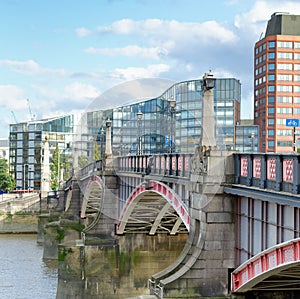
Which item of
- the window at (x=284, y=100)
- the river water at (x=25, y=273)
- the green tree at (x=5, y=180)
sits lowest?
the river water at (x=25, y=273)

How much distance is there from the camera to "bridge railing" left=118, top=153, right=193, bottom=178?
2677 cm

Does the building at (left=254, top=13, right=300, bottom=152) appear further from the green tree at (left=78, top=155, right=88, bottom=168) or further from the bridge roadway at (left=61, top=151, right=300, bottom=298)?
the bridge roadway at (left=61, top=151, right=300, bottom=298)

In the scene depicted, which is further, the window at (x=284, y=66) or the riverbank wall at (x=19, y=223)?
the window at (x=284, y=66)

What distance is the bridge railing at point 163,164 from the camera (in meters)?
26.8

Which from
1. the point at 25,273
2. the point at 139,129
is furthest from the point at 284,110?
the point at 139,129

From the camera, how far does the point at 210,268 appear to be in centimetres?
2175

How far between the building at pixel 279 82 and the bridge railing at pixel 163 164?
195 ft

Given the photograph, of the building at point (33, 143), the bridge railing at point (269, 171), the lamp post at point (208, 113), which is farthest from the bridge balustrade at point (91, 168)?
the building at point (33, 143)

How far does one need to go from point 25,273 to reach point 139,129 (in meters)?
23.2

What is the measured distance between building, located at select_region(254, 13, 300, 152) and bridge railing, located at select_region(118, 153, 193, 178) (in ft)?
195

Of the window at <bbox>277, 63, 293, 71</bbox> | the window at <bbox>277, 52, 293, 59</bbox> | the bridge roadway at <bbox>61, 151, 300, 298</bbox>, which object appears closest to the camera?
the bridge roadway at <bbox>61, 151, 300, 298</bbox>

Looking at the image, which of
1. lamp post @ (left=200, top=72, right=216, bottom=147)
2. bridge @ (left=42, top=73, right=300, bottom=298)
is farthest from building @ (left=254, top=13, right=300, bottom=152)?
lamp post @ (left=200, top=72, right=216, bottom=147)

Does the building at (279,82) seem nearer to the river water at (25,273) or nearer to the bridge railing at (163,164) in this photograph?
the river water at (25,273)

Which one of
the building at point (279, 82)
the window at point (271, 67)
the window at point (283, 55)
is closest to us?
the building at point (279, 82)
